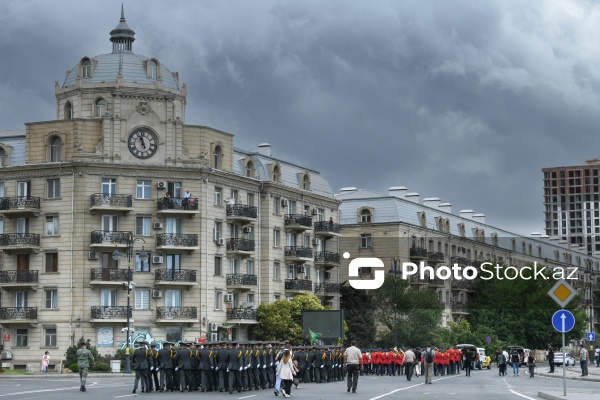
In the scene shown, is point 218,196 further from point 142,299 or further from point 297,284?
point 297,284

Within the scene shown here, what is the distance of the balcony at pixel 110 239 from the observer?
7444 cm

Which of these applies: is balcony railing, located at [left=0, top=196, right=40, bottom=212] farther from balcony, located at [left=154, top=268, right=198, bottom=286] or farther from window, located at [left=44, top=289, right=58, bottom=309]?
balcony, located at [left=154, top=268, right=198, bottom=286]

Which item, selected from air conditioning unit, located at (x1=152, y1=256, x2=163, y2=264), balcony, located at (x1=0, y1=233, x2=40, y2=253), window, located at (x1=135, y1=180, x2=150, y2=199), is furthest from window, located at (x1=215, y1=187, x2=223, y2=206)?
balcony, located at (x1=0, y1=233, x2=40, y2=253)

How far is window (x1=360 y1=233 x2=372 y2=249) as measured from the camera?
106 m

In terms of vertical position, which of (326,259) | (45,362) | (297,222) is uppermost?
(297,222)

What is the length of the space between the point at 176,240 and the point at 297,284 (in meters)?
14.0

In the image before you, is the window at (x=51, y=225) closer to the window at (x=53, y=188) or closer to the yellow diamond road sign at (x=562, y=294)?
the window at (x=53, y=188)

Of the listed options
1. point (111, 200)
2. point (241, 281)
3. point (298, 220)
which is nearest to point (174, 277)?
point (111, 200)

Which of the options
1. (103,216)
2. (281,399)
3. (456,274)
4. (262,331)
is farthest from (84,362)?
(456,274)

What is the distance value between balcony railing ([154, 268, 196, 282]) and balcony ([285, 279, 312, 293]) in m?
12.1

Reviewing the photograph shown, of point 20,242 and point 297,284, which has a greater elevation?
point 20,242

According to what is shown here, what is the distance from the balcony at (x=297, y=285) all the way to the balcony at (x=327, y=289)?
10.3ft

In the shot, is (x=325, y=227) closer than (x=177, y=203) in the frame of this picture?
No

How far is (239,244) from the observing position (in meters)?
81.5
